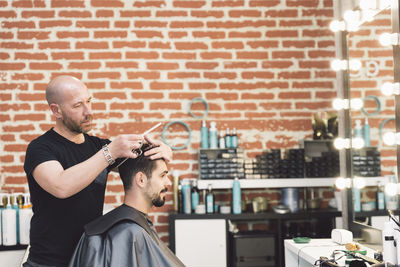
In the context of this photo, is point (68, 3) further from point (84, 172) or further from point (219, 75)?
point (84, 172)

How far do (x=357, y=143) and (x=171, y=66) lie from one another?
1.61 metres

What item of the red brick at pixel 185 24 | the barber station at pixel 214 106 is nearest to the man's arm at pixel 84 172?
the barber station at pixel 214 106

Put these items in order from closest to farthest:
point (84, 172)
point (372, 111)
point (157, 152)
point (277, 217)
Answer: point (84, 172) < point (157, 152) < point (372, 111) < point (277, 217)

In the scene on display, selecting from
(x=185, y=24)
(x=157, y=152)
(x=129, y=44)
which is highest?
(x=185, y=24)

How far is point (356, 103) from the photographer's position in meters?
3.01

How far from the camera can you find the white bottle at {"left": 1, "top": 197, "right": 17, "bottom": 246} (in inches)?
121

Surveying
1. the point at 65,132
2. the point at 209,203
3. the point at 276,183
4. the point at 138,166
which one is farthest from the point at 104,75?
the point at 138,166

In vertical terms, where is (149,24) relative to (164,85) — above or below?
above

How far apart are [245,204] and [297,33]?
4.82 ft

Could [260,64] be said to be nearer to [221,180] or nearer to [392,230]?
[221,180]

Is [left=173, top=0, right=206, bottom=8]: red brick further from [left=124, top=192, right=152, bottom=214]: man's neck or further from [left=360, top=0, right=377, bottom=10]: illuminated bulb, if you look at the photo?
[left=124, top=192, right=152, bottom=214]: man's neck

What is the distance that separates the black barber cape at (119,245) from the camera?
1885mm

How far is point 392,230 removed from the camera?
2.12 metres

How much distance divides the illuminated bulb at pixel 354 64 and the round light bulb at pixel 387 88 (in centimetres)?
38
